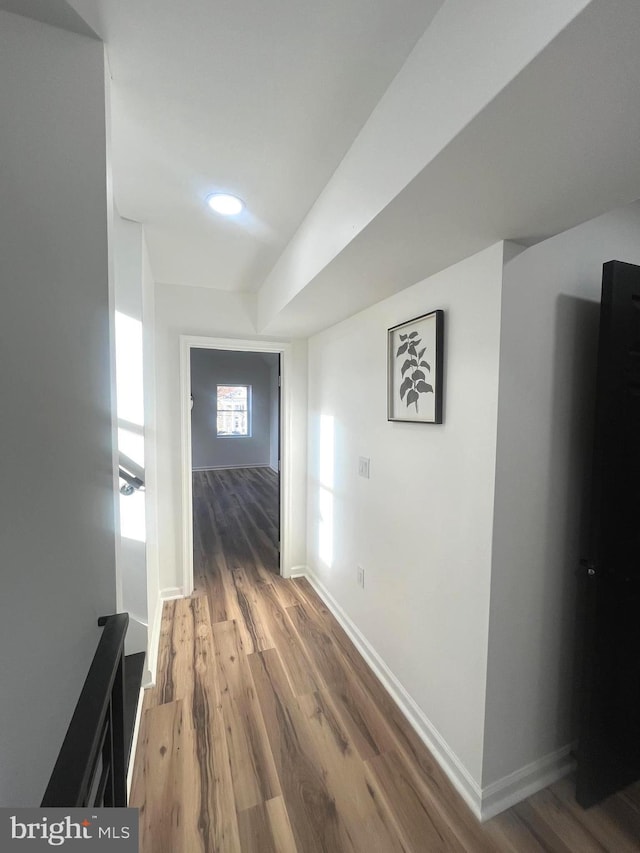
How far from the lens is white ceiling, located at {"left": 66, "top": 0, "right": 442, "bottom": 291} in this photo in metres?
0.78

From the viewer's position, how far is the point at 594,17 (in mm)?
504

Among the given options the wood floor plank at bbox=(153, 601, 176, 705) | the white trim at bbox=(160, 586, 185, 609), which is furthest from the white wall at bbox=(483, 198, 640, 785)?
the white trim at bbox=(160, 586, 185, 609)

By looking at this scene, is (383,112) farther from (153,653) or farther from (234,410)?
(234,410)

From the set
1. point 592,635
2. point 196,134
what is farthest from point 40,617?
point 592,635

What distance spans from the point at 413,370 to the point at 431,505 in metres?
0.64

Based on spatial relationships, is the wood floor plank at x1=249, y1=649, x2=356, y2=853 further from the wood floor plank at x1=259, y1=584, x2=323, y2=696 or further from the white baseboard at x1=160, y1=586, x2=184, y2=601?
the white baseboard at x1=160, y1=586, x2=184, y2=601

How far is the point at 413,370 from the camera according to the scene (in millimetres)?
1626

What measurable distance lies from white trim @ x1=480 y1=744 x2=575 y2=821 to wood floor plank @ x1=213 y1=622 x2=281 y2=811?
2.67 ft

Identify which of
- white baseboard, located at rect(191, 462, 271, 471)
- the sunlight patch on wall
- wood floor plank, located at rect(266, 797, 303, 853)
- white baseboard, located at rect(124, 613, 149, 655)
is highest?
the sunlight patch on wall

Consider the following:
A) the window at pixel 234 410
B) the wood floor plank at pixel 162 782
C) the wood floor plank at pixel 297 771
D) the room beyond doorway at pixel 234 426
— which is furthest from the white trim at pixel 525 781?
the window at pixel 234 410

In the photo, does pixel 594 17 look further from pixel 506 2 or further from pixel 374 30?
pixel 374 30

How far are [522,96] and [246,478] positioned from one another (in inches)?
269

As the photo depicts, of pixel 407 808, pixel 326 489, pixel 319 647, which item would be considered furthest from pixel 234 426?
pixel 407 808

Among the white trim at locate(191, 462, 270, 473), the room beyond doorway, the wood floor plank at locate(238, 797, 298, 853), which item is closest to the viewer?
the wood floor plank at locate(238, 797, 298, 853)
